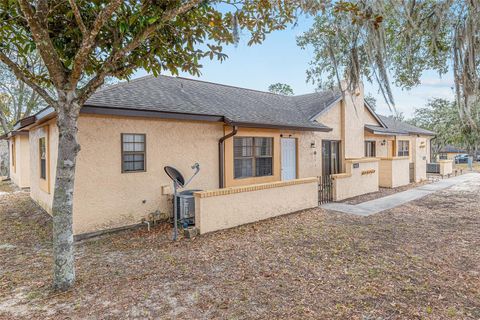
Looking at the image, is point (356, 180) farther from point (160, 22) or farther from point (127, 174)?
point (160, 22)

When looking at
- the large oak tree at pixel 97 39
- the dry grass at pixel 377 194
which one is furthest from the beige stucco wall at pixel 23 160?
the dry grass at pixel 377 194

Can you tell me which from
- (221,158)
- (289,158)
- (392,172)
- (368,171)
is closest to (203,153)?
(221,158)

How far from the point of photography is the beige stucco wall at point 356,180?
1093cm

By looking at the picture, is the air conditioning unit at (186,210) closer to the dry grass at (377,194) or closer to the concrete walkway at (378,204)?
the concrete walkway at (378,204)

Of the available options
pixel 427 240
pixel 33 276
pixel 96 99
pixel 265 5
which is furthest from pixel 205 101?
pixel 427 240

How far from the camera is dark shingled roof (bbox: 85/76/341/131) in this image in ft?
25.6

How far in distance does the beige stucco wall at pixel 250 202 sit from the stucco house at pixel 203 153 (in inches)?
1.2

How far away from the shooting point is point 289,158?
11.8 metres

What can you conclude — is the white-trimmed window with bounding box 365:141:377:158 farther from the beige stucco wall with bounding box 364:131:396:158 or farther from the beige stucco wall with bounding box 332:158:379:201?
the beige stucco wall with bounding box 332:158:379:201

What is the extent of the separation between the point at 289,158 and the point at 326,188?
2018 mm

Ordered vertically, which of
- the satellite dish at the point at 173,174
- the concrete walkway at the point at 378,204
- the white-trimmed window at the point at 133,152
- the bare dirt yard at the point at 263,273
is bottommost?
the bare dirt yard at the point at 263,273

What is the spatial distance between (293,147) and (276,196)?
395 centimetres

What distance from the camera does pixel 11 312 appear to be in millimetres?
3727

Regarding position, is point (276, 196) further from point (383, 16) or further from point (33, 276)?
point (33, 276)
